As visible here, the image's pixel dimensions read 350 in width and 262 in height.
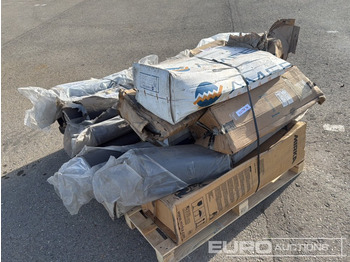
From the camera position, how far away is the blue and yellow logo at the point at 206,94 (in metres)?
1.86

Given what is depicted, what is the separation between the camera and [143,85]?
2.02 meters

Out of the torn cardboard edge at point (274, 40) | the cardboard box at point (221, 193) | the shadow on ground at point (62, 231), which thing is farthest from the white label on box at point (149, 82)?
the shadow on ground at point (62, 231)

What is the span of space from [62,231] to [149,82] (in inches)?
55.6

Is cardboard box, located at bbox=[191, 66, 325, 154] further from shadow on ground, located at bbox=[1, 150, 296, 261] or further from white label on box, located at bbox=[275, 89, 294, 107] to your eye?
shadow on ground, located at bbox=[1, 150, 296, 261]

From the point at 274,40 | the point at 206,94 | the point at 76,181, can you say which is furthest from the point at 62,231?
the point at 274,40

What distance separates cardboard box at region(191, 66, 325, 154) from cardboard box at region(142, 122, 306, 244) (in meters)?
0.21

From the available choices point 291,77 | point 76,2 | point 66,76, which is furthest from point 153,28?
point 291,77

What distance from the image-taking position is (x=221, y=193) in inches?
82.9

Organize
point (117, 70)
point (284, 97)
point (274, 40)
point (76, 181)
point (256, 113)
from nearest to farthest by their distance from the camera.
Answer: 1. point (76, 181)
2. point (256, 113)
3. point (284, 97)
4. point (274, 40)
5. point (117, 70)

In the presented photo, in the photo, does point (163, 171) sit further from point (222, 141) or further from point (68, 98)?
point (68, 98)

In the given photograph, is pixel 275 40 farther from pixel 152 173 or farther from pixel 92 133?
pixel 92 133

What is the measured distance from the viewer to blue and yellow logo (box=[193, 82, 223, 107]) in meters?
1.86

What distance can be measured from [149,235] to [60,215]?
0.92 m

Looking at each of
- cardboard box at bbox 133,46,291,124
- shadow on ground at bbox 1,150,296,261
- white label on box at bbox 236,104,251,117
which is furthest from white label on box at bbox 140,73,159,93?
shadow on ground at bbox 1,150,296,261
